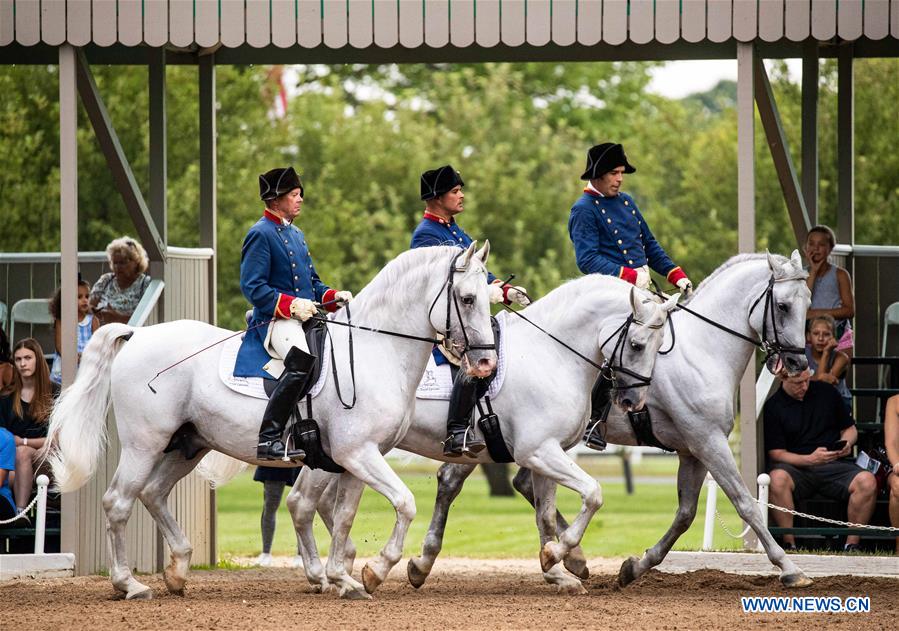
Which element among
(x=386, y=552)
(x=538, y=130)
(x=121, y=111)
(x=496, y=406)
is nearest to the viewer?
(x=386, y=552)

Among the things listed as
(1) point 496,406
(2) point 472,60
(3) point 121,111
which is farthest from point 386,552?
(3) point 121,111

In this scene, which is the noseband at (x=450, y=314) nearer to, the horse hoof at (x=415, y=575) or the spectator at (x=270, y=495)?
the horse hoof at (x=415, y=575)

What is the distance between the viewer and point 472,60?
527 inches

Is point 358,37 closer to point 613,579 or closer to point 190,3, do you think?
point 190,3

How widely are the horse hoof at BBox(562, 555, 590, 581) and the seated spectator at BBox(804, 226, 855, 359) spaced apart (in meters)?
3.59

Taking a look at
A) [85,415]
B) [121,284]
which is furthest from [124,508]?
[121,284]

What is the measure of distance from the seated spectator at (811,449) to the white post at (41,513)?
5.12 metres

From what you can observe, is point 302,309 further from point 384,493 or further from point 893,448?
point 893,448

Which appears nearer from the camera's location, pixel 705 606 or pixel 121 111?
pixel 705 606

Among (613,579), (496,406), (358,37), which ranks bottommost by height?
(613,579)

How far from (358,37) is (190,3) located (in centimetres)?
118

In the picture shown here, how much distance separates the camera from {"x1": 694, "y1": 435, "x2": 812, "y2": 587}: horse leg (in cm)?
1012

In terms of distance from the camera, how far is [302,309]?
9.74 metres

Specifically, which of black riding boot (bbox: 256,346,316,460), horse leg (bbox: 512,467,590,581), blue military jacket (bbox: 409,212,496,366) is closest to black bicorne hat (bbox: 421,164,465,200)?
blue military jacket (bbox: 409,212,496,366)
